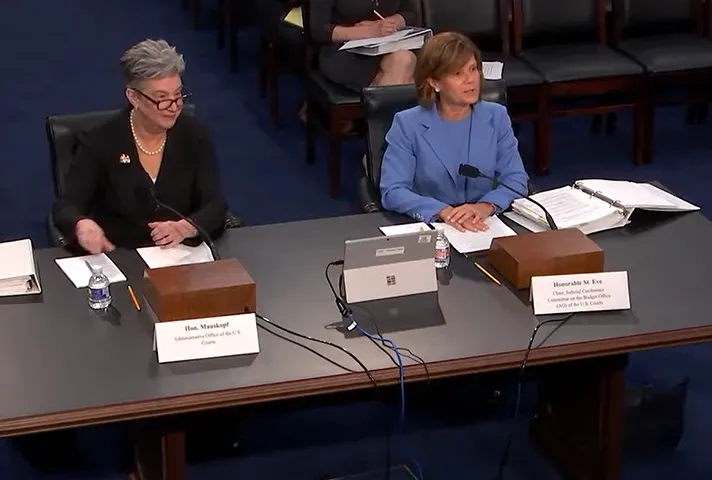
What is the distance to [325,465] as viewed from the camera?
3.07 meters

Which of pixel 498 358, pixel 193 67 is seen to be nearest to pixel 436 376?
pixel 498 358

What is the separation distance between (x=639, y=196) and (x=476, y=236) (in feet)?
1.57

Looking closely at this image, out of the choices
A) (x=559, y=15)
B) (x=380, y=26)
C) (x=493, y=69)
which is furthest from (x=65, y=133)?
(x=559, y=15)

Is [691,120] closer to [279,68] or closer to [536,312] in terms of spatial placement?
[279,68]

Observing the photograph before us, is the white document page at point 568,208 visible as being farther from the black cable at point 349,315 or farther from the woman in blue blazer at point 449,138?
the black cable at point 349,315

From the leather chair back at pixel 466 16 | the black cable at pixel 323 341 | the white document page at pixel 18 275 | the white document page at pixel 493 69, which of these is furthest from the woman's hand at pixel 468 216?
the leather chair back at pixel 466 16

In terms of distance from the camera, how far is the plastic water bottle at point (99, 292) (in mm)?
2497

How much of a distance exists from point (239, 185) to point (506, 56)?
1292mm

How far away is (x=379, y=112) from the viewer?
346 centimetres

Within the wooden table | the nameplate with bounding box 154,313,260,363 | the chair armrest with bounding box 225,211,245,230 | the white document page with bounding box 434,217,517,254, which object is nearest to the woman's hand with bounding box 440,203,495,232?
the white document page with bounding box 434,217,517,254

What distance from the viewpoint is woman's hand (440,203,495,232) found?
294 centimetres

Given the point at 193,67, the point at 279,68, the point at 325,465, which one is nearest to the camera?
A: the point at 325,465

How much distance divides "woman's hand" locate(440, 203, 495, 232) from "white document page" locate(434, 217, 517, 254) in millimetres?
16

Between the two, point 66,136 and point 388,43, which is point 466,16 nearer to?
point 388,43
